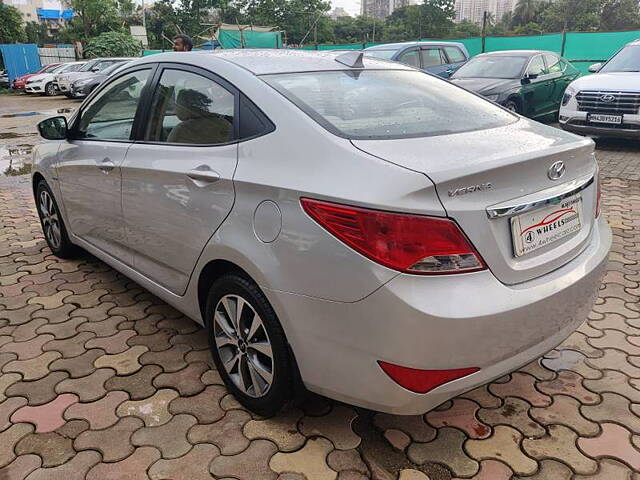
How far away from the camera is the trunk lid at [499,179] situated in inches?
72.4

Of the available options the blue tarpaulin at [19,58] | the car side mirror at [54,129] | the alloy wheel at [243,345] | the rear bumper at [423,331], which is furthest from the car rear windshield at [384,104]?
the blue tarpaulin at [19,58]

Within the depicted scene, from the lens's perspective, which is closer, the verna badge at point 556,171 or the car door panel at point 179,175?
the verna badge at point 556,171

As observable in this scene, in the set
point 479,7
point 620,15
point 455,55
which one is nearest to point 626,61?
point 455,55

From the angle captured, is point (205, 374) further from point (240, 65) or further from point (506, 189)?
point (506, 189)

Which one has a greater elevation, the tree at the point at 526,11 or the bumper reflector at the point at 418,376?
the tree at the point at 526,11

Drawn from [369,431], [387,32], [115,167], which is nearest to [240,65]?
[115,167]

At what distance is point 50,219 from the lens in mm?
4375

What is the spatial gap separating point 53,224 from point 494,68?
8.20 metres

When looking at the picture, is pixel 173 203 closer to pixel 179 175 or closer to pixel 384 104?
pixel 179 175

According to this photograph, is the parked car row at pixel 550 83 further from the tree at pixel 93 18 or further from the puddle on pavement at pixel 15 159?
the tree at pixel 93 18

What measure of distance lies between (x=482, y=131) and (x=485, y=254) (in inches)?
28.4

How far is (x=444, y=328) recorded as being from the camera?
5.87ft

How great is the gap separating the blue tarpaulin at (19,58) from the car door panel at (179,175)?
32444 mm

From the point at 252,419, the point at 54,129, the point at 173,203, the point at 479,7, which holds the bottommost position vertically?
the point at 252,419
